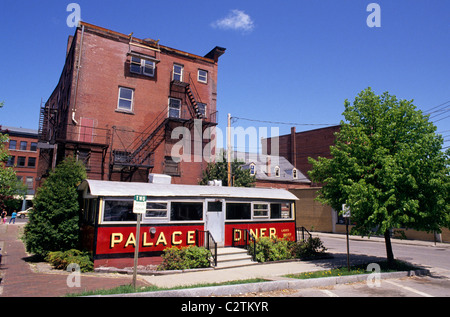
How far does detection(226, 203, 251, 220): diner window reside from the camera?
1552cm

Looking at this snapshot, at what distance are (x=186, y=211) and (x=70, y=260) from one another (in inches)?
195

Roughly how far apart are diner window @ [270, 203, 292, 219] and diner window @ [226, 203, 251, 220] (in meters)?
1.70

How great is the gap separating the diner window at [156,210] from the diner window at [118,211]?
64cm

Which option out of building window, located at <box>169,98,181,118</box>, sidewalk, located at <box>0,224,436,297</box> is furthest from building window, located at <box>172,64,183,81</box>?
sidewalk, located at <box>0,224,436,297</box>

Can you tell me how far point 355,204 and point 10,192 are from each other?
13088 mm

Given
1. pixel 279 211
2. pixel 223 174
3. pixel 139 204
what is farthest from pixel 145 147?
pixel 139 204

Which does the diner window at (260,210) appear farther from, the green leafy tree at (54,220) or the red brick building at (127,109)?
the red brick building at (127,109)

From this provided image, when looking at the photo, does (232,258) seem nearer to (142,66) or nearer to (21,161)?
(142,66)

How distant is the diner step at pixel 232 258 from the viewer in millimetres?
12901

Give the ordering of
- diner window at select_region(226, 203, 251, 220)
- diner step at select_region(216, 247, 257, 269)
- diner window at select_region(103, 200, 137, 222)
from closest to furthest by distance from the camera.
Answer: diner window at select_region(103, 200, 137, 222), diner step at select_region(216, 247, 257, 269), diner window at select_region(226, 203, 251, 220)

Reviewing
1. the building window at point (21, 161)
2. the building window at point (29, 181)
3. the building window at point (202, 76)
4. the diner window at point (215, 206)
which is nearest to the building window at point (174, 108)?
the building window at point (202, 76)

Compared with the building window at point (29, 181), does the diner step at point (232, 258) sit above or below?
below

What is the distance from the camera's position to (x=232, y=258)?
13.4 metres

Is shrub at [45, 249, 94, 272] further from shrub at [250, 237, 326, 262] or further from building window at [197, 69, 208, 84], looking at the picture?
building window at [197, 69, 208, 84]
